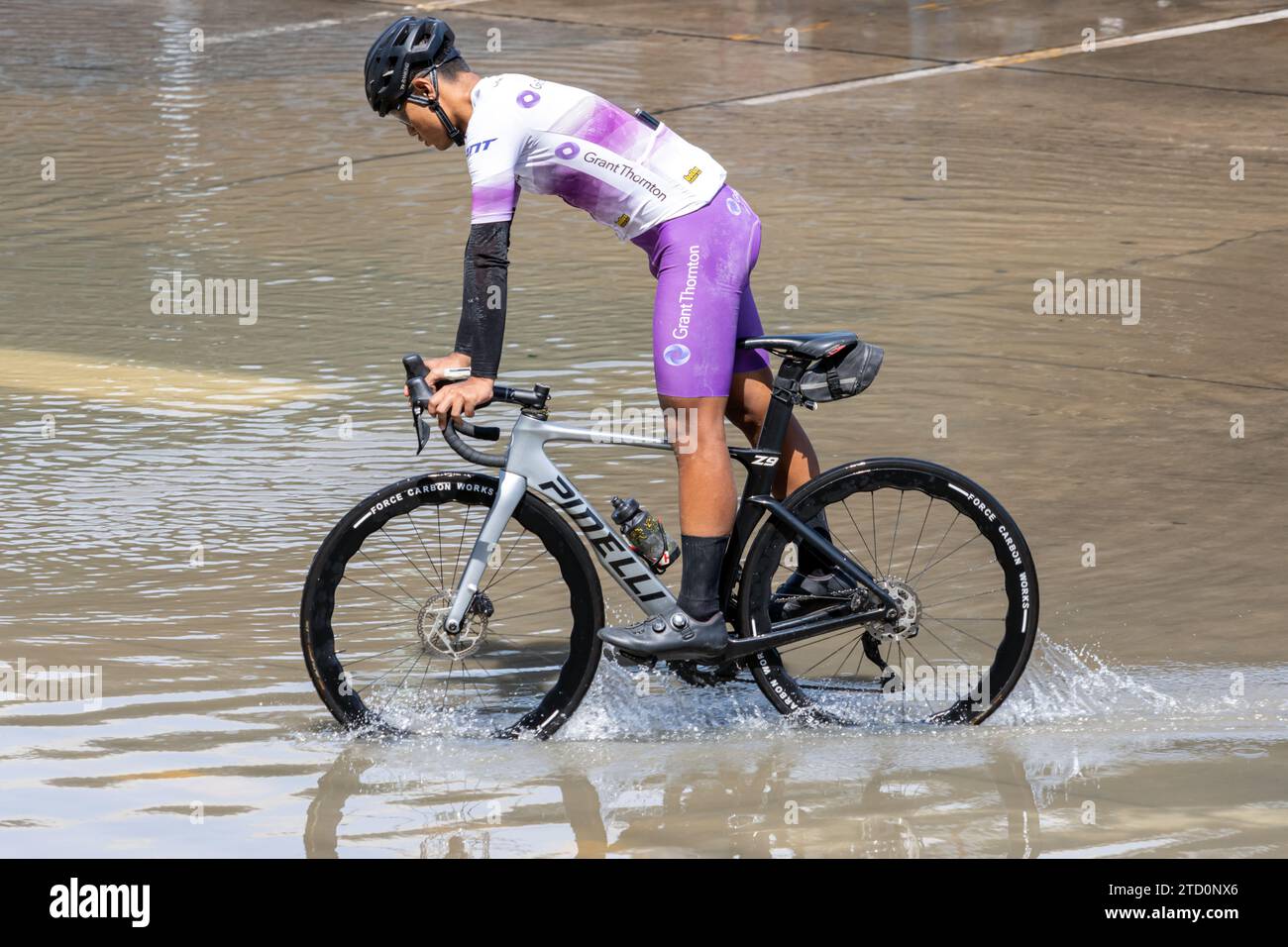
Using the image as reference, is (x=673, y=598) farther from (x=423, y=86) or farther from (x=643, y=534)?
(x=423, y=86)

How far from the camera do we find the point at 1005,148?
13.8 meters

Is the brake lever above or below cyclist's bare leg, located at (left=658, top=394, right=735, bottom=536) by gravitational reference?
above

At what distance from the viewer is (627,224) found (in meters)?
5.06

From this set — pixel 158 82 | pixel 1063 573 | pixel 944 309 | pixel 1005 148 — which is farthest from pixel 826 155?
pixel 1063 573

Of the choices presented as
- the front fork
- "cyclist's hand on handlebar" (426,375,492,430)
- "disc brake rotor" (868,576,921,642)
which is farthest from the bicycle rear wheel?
"cyclist's hand on handlebar" (426,375,492,430)

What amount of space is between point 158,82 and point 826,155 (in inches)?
238

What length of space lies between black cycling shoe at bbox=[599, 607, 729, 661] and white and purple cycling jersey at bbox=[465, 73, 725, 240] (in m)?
1.01

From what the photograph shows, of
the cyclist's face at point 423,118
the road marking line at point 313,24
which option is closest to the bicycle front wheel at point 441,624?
the cyclist's face at point 423,118

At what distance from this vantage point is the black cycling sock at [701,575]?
508cm

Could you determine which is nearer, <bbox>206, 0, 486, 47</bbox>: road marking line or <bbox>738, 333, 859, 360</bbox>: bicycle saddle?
<bbox>738, 333, 859, 360</bbox>: bicycle saddle

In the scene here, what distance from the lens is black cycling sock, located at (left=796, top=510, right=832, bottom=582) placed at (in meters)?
5.17

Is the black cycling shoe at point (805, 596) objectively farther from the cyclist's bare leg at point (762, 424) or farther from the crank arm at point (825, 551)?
the cyclist's bare leg at point (762, 424)

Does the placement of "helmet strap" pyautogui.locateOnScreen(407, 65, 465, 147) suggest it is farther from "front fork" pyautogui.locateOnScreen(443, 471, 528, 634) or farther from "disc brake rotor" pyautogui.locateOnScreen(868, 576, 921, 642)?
"disc brake rotor" pyautogui.locateOnScreen(868, 576, 921, 642)
